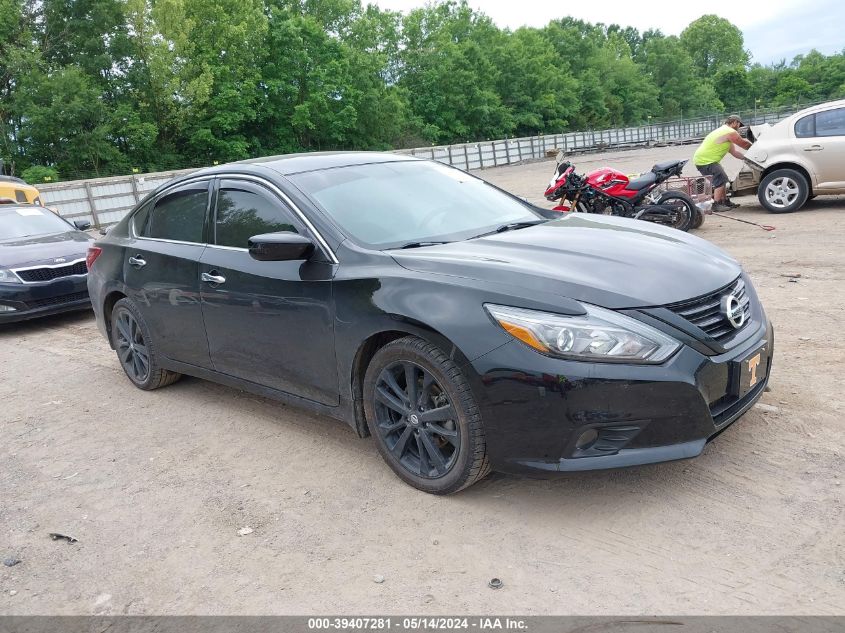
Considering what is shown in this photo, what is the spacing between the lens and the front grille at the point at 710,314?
10.9 feet

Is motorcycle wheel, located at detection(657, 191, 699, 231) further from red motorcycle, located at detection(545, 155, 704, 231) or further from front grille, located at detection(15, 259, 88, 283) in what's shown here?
front grille, located at detection(15, 259, 88, 283)

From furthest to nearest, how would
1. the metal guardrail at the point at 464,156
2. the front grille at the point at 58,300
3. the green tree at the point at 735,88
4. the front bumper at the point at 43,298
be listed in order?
the green tree at the point at 735,88, the metal guardrail at the point at 464,156, the front grille at the point at 58,300, the front bumper at the point at 43,298

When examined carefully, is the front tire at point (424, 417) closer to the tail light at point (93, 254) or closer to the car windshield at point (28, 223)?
the tail light at point (93, 254)

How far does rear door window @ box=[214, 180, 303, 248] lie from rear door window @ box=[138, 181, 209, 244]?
0.66 ft

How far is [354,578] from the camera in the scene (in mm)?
→ 3041

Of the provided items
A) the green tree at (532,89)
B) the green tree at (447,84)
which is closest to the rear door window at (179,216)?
the green tree at (447,84)

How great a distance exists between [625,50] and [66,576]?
397ft

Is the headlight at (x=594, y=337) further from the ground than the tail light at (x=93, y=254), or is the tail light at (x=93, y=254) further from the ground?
the tail light at (x=93, y=254)

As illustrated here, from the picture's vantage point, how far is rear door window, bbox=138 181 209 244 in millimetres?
4926

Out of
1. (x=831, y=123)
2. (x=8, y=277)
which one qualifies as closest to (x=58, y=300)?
(x=8, y=277)

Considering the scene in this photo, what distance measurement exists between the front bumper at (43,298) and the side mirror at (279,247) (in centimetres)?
560

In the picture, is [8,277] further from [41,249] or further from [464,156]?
[464,156]

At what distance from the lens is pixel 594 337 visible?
3.14 m

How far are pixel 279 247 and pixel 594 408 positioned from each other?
1.76 m
